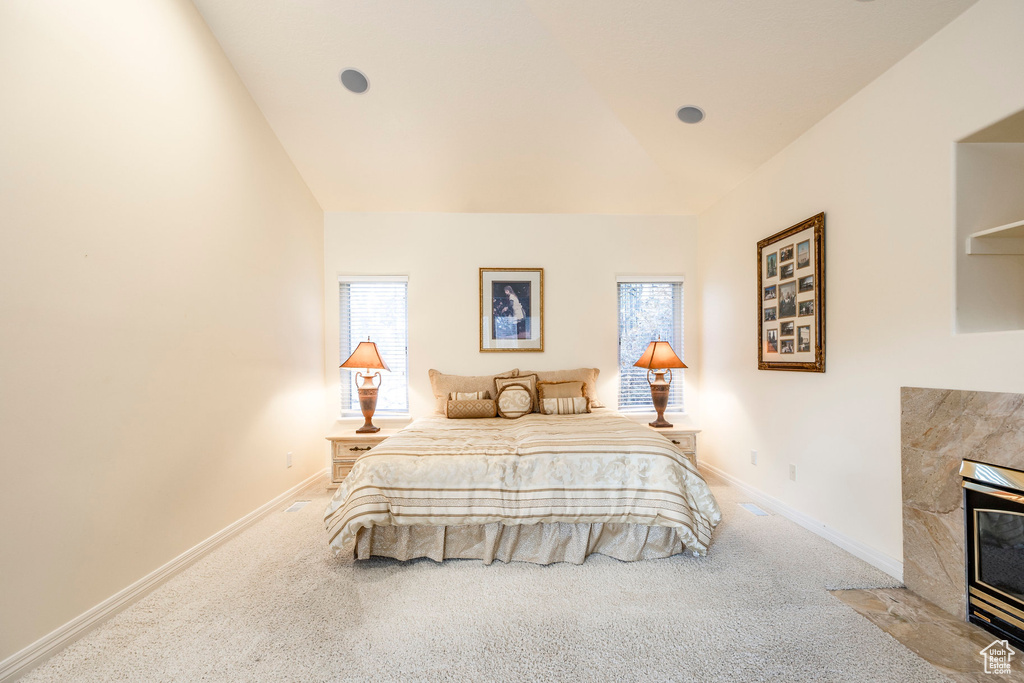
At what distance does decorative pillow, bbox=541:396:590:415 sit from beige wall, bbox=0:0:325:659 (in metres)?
2.21

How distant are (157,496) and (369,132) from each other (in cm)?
289

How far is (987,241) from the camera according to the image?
1.99 meters

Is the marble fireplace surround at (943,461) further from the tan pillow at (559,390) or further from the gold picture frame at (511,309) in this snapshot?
the gold picture frame at (511,309)

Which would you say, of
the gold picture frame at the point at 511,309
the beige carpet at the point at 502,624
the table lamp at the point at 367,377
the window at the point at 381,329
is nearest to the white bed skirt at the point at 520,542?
the beige carpet at the point at 502,624

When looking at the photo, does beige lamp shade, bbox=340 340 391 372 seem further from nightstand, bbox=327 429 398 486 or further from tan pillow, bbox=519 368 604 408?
tan pillow, bbox=519 368 604 408

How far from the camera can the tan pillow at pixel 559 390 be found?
157 inches

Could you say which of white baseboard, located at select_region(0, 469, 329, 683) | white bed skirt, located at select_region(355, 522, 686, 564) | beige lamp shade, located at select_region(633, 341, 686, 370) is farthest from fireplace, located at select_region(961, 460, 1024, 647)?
Answer: white baseboard, located at select_region(0, 469, 329, 683)

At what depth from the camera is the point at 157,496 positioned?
2.31 meters

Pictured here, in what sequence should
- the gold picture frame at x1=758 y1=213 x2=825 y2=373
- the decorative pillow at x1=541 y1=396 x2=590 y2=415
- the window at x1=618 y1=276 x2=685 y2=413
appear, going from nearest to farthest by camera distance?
1. the gold picture frame at x1=758 y1=213 x2=825 y2=373
2. the decorative pillow at x1=541 y1=396 x2=590 y2=415
3. the window at x1=618 y1=276 x2=685 y2=413

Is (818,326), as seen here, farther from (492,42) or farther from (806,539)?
(492,42)

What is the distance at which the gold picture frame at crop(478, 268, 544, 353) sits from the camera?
450 cm

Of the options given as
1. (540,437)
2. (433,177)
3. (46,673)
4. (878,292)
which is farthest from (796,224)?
(46,673)

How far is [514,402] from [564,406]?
1.44 feet

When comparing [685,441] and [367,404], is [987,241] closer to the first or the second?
[685,441]
